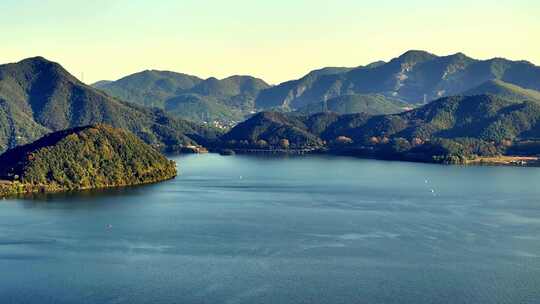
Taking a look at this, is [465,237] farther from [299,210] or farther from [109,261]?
[109,261]

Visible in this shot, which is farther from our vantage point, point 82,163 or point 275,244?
point 82,163

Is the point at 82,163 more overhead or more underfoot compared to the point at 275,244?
more overhead

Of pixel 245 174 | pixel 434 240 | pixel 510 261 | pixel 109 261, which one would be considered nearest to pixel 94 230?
pixel 109 261

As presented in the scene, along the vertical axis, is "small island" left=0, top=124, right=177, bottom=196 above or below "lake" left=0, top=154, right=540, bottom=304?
above

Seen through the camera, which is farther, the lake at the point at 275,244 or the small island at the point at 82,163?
the small island at the point at 82,163

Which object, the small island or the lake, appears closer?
the lake
